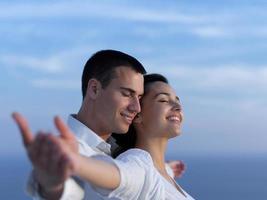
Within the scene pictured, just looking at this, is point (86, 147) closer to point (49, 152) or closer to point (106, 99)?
point (106, 99)

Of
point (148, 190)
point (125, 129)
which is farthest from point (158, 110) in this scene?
point (148, 190)

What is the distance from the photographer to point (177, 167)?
538 centimetres

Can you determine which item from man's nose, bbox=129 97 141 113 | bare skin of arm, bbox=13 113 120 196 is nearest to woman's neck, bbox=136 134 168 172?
man's nose, bbox=129 97 141 113

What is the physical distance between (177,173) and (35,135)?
3.18m

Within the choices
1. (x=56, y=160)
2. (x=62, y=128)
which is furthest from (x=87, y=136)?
(x=56, y=160)

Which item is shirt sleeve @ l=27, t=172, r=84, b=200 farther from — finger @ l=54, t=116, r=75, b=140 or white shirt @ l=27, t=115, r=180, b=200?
finger @ l=54, t=116, r=75, b=140

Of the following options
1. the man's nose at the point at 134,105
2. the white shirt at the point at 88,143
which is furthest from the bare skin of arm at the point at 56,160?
the man's nose at the point at 134,105

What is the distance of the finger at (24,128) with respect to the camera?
7.66ft

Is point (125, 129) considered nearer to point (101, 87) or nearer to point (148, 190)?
point (101, 87)

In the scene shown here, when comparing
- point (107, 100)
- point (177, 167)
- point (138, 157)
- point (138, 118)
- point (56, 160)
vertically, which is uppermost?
point (177, 167)

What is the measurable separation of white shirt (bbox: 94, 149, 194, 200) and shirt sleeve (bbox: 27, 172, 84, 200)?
0.11 meters

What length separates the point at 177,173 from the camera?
5.34 m

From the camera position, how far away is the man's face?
3.99 m

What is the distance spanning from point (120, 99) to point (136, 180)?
3.42 feet
